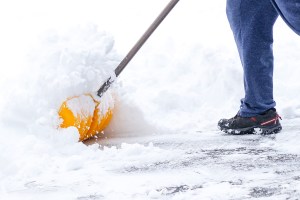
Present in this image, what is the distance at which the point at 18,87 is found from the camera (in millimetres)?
2977

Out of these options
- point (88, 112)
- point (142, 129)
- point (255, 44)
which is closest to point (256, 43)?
point (255, 44)

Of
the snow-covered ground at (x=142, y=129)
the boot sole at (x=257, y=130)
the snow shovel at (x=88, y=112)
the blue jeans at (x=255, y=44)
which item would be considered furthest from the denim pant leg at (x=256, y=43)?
the snow shovel at (x=88, y=112)

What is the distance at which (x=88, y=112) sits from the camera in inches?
116

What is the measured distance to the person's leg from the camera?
2.19 metres

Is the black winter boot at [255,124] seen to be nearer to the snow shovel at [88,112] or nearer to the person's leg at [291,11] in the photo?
the snow shovel at [88,112]

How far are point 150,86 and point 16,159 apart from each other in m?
1.96

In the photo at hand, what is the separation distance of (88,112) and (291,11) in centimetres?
125

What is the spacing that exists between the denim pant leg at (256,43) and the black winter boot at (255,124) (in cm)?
4

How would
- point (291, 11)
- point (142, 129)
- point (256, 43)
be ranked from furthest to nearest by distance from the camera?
point (142, 129) < point (256, 43) < point (291, 11)

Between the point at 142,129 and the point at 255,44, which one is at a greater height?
the point at 255,44

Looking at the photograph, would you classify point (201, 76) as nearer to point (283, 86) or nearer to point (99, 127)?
point (283, 86)

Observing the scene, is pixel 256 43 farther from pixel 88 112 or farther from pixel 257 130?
pixel 88 112

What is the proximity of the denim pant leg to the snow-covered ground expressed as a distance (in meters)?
0.25

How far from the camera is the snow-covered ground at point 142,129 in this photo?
215 centimetres
